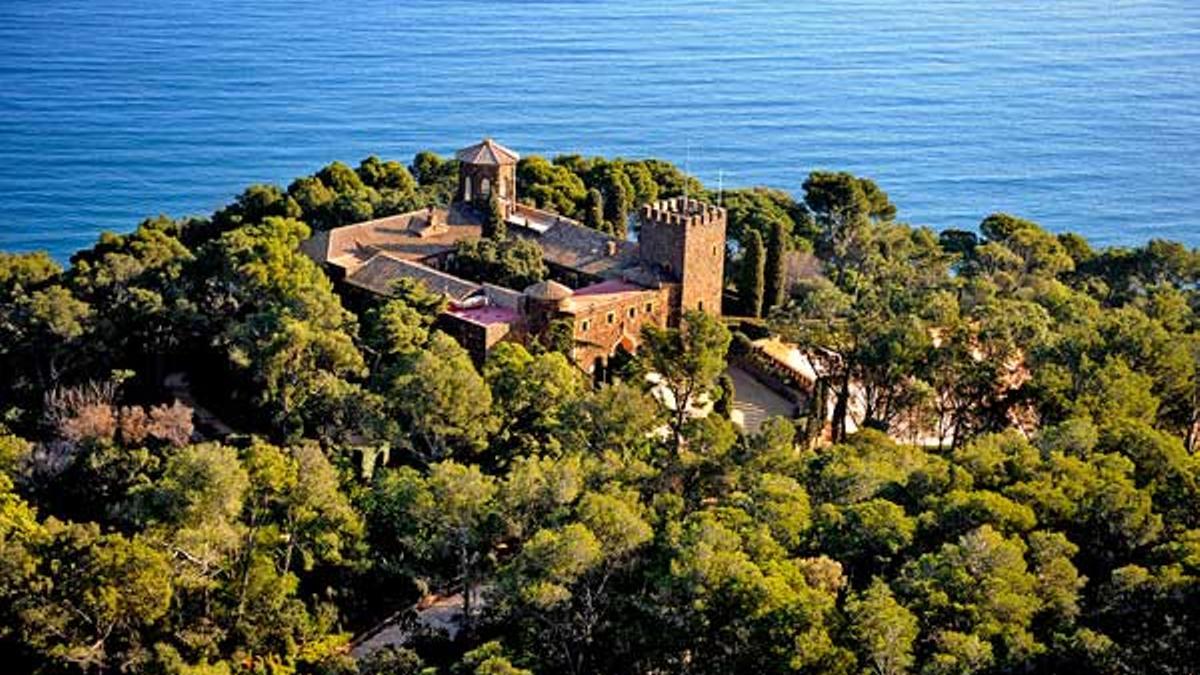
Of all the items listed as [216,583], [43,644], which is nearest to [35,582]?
[43,644]

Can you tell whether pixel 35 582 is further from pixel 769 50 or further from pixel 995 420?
pixel 769 50

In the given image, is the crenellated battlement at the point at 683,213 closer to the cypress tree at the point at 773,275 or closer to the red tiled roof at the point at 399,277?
the cypress tree at the point at 773,275

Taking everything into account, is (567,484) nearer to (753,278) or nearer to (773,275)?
(753,278)

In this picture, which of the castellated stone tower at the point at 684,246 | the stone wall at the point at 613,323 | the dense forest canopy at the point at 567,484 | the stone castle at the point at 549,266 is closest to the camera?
the dense forest canopy at the point at 567,484

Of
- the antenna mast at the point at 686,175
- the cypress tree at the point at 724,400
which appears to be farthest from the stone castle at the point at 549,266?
the cypress tree at the point at 724,400

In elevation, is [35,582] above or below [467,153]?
below

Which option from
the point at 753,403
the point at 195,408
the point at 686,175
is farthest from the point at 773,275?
the point at 195,408
